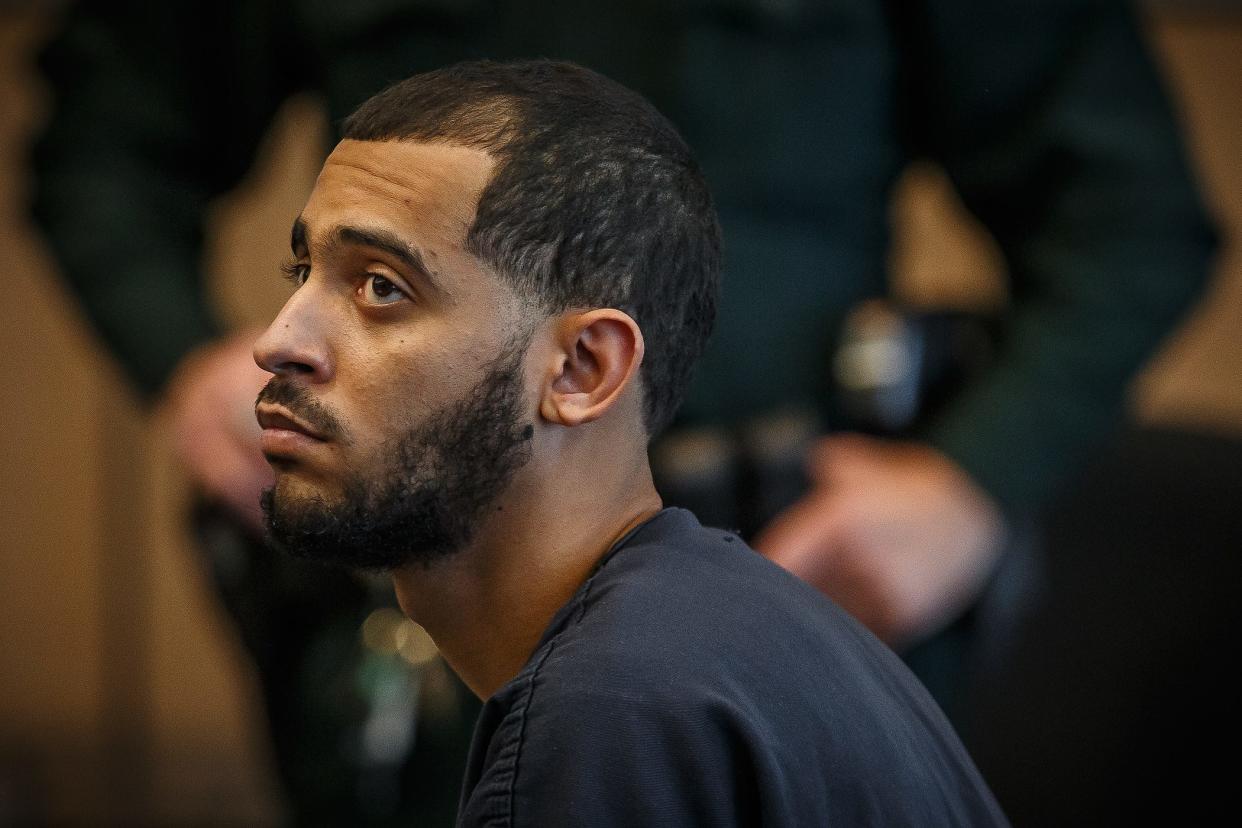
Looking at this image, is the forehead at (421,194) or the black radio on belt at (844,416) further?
the black radio on belt at (844,416)

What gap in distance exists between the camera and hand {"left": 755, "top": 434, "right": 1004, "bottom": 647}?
3.22 feet

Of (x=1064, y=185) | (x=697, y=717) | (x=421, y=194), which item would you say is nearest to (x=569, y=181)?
(x=421, y=194)

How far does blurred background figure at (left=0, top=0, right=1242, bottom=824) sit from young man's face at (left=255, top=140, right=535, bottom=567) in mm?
316

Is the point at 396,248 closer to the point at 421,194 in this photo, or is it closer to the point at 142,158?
the point at 421,194

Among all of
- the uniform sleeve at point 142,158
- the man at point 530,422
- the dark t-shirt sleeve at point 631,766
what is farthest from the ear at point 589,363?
the uniform sleeve at point 142,158

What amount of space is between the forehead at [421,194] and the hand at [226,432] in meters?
0.43

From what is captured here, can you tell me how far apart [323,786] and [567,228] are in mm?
645

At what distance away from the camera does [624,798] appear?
0.54 meters

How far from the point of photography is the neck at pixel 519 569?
643mm

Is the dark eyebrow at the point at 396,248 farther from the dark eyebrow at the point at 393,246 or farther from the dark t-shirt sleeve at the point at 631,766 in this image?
the dark t-shirt sleeve at the point at 631,766

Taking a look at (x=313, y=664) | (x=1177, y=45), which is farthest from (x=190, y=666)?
(x=1177, y=45)

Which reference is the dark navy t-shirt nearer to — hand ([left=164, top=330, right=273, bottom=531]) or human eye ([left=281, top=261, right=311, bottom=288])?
human eye ([left=281, top=261, right=311, bottom=288])

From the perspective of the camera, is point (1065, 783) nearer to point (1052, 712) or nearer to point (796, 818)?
point (1052, 712)

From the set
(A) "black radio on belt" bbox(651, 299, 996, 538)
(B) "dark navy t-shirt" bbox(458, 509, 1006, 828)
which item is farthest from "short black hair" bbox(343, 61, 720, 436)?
(A) "black radio on belt" bbox(651, 299, 996, 538)
